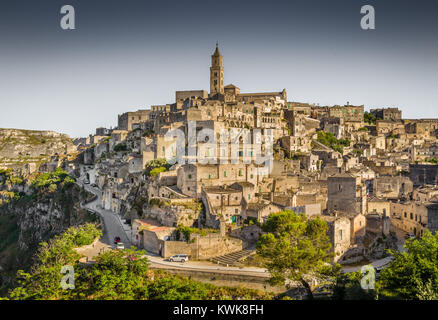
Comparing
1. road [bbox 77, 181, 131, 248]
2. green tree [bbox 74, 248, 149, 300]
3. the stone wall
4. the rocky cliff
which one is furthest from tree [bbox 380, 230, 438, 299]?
the rocky cliff

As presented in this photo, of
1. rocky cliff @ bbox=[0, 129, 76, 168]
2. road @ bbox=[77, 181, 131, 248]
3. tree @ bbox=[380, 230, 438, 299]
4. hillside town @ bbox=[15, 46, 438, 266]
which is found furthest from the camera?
rocky cliff @ bbox=[0, 129, 76, 168]

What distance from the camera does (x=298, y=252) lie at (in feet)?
88.5

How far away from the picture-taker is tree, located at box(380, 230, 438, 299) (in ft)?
66.8

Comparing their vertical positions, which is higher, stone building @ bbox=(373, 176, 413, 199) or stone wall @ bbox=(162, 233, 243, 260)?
stone building @ bbox=(373, 176, 413, 199)

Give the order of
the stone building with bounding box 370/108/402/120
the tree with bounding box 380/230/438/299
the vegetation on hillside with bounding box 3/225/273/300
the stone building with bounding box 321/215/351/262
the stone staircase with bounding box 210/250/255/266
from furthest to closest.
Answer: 1. the stone building with bounding box 370/108/402/120
2. the stone building with bounding box 321/215/351/262
3. the stone staircase with bounding box 210/250/255/266
4. the vegetation on hillside with bounding box 3/225/273/300
5. the tree with bounding box 380/230/438/299

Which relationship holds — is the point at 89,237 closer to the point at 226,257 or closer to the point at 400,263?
the point at 226,257

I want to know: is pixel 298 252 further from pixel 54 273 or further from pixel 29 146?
pixel 29 146

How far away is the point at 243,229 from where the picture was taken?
118 ft

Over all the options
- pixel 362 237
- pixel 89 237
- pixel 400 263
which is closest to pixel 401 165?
pixel 362 237

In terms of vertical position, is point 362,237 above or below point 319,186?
below

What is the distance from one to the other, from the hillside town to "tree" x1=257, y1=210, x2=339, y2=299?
2790 millimetres

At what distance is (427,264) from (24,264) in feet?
177

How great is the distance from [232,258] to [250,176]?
13002mm

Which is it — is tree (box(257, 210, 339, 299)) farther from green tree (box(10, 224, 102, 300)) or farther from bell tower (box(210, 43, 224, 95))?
bell tower (box(210, 43, 224, 95))
